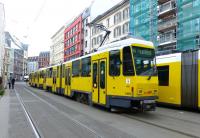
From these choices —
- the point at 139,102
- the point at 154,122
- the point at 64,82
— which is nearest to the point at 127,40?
the point at 139,102

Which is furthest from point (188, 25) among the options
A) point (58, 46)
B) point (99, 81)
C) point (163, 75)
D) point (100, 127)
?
point (58, 46)

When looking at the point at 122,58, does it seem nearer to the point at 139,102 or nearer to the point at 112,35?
the point at 139,102

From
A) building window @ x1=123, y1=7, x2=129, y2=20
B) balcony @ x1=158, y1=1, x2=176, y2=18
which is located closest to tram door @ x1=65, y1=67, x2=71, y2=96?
balcony @ x1=158, y1=1, x2=176, y2=18

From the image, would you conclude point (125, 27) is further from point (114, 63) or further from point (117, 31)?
point (114, 63)

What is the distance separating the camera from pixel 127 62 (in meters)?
12.3

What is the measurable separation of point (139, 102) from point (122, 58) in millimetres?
2035

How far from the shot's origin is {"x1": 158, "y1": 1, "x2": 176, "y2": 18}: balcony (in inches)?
1515

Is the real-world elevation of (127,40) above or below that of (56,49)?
below

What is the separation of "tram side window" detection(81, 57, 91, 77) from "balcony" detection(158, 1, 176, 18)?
78.4ft

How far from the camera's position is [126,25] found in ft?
154

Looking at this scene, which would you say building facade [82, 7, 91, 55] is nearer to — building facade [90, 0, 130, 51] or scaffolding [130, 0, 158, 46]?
building facade [90, 0, 130, 51]

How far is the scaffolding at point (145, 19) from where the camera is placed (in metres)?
39.9

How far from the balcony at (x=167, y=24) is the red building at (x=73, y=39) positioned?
33.6m

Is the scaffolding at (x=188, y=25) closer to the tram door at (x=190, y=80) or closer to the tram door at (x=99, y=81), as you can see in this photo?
the tram door at (x=190, y=80)
